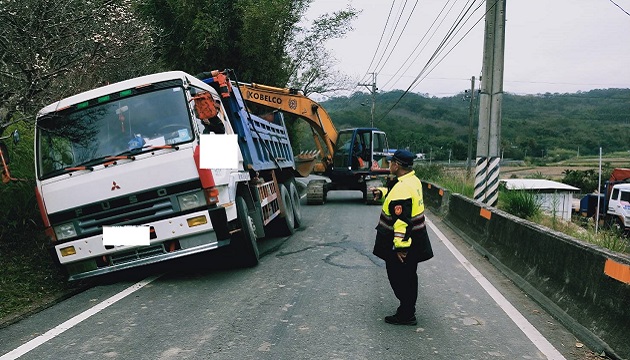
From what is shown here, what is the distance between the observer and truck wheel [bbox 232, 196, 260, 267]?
7320 millimetres

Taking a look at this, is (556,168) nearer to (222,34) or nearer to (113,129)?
(222,34)

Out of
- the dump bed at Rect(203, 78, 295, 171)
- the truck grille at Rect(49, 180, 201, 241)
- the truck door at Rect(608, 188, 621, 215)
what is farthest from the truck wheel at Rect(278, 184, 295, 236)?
the truck door at Rect(608, 188, 621, 215)

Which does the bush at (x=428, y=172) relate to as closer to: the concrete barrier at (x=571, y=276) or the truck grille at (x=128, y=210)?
the concrete barrier at (x=571, y=276)

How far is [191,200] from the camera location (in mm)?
6457

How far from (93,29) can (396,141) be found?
258 ft

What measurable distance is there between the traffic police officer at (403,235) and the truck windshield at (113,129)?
273 cm

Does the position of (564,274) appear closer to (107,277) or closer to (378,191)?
(378,191)

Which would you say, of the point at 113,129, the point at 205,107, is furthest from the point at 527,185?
the point at 113,129

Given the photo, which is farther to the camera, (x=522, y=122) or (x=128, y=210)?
(x=522, y=122)

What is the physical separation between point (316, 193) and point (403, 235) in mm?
12415

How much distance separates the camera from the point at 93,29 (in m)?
8.88

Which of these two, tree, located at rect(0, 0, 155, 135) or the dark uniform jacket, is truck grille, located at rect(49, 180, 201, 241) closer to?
tree, located at rect(0, 0, 155, 135)

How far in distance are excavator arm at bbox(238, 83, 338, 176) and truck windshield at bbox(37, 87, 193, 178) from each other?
6.01m

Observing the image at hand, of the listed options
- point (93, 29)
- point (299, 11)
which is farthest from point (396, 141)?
point (93, 29)
